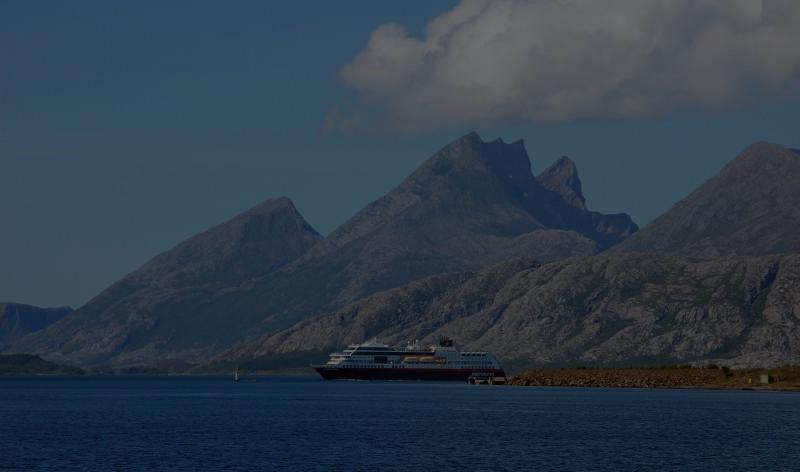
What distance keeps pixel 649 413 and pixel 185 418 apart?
208ft

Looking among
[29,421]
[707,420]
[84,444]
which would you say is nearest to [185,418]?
[29,421]

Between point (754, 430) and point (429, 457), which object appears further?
point (754, 430)

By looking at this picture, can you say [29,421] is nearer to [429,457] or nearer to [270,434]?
[270,434]

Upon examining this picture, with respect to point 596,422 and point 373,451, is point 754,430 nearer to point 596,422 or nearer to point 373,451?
point 596,422

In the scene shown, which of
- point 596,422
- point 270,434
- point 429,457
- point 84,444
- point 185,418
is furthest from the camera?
point 185,418

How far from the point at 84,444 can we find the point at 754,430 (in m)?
71.8

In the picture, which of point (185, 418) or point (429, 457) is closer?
point (429, 457)

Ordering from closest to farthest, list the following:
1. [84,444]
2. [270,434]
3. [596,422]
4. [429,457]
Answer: [429,457] → [84,444] → [270,434] → [596,422]

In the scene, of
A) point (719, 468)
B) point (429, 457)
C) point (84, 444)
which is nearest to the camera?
point (719, 468)

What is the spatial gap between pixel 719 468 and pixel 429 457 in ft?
80.5

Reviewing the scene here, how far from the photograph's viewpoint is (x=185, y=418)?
6521 inches

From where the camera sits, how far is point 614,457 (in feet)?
359

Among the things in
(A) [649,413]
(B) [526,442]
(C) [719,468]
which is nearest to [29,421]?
(B) [526,442]

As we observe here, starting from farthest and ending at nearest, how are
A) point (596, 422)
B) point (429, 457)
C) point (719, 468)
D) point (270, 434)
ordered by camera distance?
point (596, 422) < point (270, 434) < point (429, 457) < point (719, 468)
